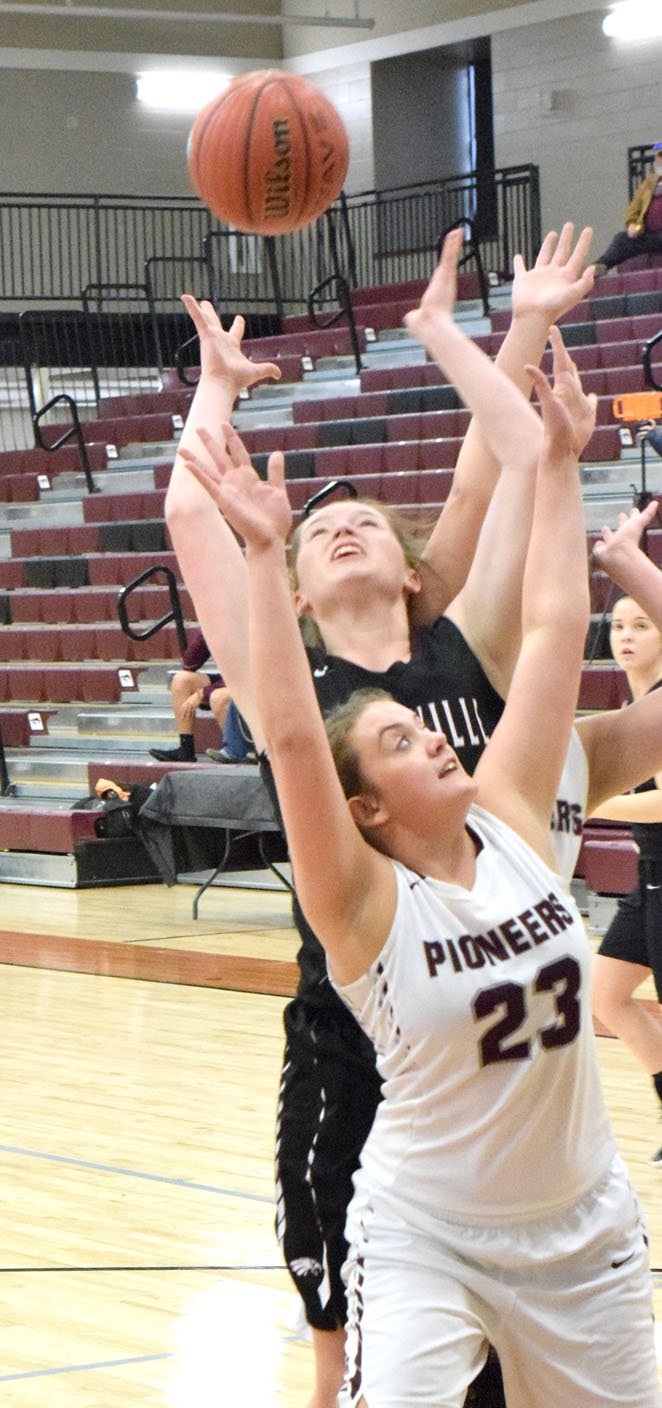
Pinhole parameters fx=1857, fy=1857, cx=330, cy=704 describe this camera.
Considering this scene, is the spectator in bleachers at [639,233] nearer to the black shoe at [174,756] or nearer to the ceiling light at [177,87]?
the black shoe at [174,756]

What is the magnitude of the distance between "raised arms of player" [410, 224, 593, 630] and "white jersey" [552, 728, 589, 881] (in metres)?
0.30

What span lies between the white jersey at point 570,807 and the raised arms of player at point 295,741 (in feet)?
1.38

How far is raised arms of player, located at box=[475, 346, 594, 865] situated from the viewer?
2.10 m

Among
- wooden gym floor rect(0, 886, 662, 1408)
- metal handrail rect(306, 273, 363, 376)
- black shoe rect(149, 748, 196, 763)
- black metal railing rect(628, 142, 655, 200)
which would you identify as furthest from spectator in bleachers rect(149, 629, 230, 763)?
black metal railing rect(628, 142, 655, 200)

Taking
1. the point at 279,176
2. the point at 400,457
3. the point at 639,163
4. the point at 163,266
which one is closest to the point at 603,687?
the point at 400,457

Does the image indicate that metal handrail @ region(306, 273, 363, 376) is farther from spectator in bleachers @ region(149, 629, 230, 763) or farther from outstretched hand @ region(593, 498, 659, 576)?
outstretched hand @ region(593, 498, 659, 576)

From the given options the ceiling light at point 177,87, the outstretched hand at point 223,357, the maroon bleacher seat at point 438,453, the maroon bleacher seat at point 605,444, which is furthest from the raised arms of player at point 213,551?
the ceiling light at point 177,87

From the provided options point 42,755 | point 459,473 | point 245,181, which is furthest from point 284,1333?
point 42,755

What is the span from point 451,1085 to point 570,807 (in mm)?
492

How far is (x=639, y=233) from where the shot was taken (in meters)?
13.0

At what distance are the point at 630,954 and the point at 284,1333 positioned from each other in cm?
146

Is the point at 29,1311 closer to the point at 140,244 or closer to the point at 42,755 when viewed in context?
the point at 42,755

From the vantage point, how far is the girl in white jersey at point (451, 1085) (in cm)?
188

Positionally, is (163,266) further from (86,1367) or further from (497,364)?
(497,364)
